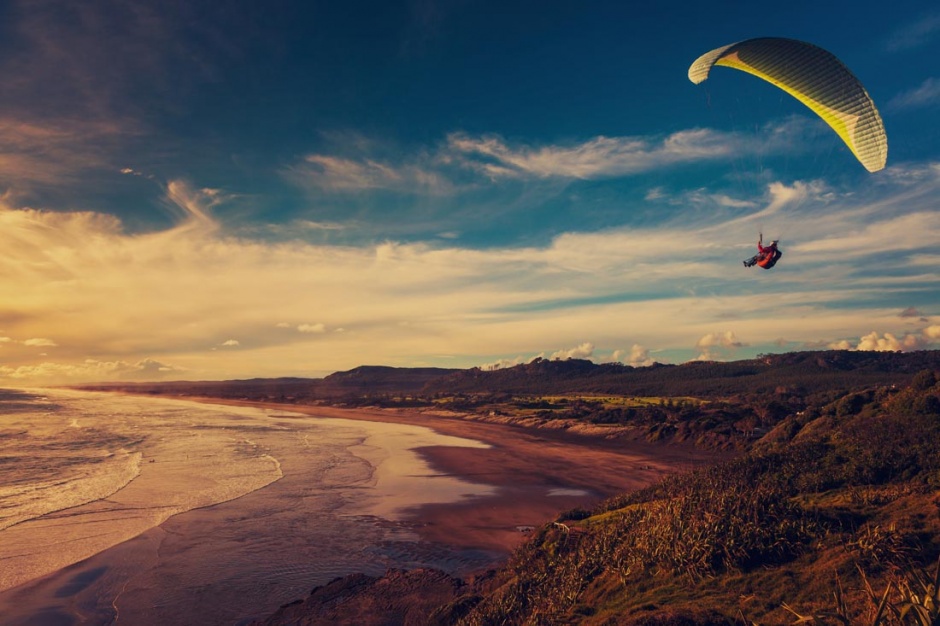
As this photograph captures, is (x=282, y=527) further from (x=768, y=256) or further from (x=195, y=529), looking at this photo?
(x=768, y=256)

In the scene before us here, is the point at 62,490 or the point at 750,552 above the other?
the point at 750,552

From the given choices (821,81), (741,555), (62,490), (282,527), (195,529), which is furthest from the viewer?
(62,490)

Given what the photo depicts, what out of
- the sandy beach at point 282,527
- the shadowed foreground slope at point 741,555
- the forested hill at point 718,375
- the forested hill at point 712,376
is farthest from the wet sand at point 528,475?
the forested hill at point 718,375

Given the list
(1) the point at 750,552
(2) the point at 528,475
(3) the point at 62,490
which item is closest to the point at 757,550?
(1) the point at 750,552

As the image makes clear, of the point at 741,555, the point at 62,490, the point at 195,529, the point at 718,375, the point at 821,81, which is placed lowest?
the point at 195,529

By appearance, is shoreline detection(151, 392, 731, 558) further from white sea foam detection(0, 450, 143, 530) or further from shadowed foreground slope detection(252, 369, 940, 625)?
white sea foam detection(0, 450, 143, 530)

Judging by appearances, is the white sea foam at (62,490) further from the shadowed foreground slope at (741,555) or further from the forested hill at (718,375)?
→ the forested hill at (718,375)

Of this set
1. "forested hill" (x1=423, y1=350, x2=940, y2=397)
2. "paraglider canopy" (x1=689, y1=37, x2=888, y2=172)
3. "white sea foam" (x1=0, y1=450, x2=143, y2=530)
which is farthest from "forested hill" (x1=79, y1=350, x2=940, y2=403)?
"white sea foam" (x1=0, y1=450, x2=143, y2=530)

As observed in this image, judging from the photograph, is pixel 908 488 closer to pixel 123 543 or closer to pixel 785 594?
pixel 785 594
